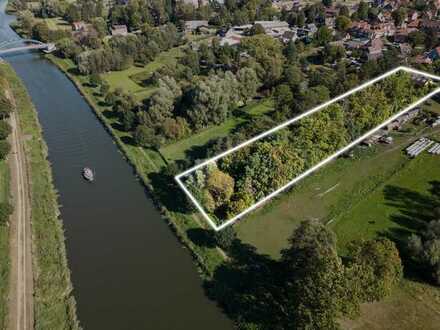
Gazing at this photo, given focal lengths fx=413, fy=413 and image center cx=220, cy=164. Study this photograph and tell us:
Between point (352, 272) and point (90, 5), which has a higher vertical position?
point (90, 5)

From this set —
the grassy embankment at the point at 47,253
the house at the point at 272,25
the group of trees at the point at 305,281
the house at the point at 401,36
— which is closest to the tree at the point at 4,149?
the grassy embankment at the point at 47,253

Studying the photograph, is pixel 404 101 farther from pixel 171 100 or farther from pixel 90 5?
pixel 90 5

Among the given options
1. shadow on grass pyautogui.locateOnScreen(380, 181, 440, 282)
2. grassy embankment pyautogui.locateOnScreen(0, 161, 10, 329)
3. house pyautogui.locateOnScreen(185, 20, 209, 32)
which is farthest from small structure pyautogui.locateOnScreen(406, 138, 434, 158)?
house pyautogui.locateOnScreen(185, 20, 209, 32)

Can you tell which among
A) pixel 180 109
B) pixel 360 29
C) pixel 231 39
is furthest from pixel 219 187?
pixel 360 29

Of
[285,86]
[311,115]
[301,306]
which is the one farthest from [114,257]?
[285,86]

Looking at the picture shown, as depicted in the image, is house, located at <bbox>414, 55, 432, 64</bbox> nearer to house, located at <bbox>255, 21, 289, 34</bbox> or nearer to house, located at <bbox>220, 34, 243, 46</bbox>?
house, located at <bbox>255, 21, 289, 34</bbox>

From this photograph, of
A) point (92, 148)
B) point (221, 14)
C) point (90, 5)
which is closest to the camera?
point (92, 148)
